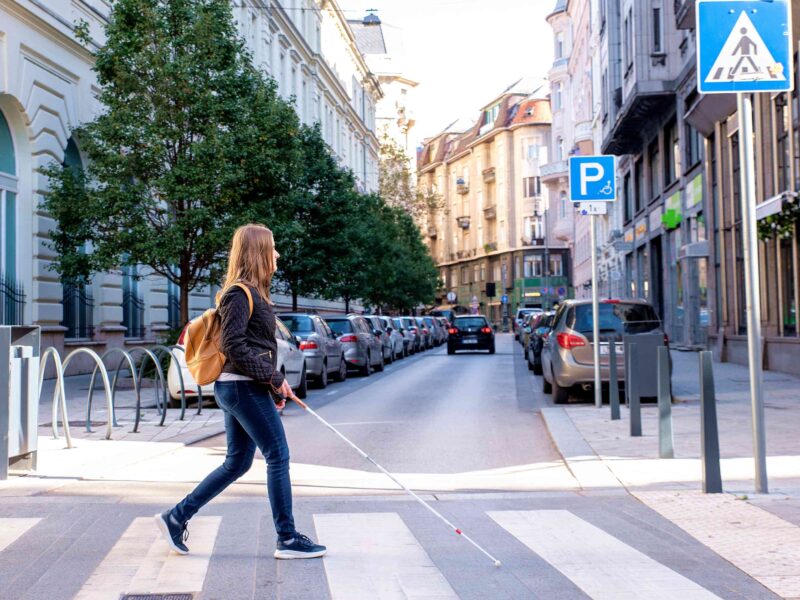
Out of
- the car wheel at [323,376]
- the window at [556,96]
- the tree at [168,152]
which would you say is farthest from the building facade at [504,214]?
the car wheel at [323,376]

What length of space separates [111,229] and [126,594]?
56.0 ft

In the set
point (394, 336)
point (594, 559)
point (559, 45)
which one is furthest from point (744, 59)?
point (559, 45)

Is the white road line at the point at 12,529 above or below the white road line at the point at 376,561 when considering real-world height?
above

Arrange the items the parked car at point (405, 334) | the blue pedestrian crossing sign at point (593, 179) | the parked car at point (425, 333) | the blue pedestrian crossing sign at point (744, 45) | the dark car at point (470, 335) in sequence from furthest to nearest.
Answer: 1. the parked car at point (425, 333)
2. the dark car at point (470, 335)
3. the parked car at point (405, 334)
4. the blue pedestrian crossing sign at point (593, 179)
5. the blue pedestrian crossing sign at point (744, 45)

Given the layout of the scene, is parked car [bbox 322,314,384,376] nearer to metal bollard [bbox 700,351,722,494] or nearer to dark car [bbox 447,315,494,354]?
dark car [bbox 447,315,494,354]

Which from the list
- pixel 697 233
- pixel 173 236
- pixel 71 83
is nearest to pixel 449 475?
pixel 173 236

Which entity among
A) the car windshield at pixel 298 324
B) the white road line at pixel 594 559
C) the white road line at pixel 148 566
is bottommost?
the white road line at pixel 594 559

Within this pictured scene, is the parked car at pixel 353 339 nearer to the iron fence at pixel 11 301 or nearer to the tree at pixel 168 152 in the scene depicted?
the tree at pixel 168 152

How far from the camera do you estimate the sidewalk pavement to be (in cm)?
610

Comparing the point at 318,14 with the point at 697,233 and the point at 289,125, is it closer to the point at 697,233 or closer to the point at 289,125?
the point at 697,233

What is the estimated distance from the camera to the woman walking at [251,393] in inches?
229

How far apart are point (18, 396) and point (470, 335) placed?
32255 millimetres

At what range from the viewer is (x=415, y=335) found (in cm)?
4422

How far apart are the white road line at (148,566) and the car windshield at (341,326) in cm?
1819
